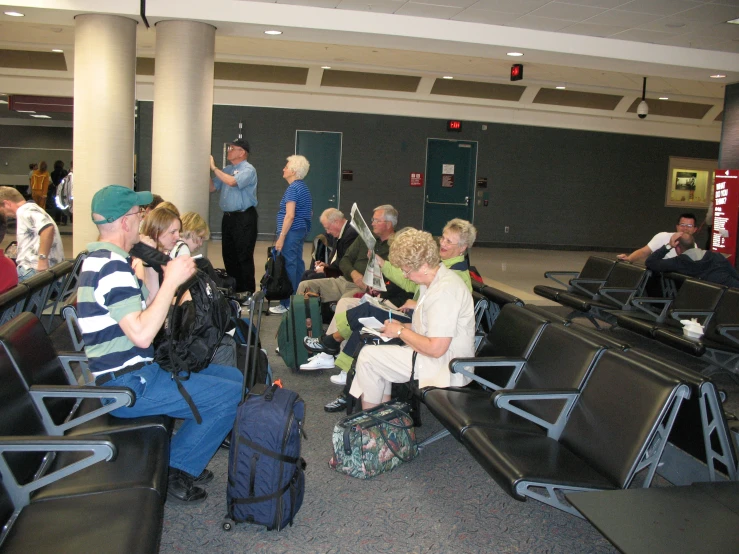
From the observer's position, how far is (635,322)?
562 cm

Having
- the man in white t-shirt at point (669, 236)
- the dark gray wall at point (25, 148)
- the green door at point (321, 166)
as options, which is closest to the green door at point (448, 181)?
the green door at point (321, 166)

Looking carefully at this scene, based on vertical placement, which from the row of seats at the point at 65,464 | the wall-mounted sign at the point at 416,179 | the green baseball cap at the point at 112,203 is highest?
the wall-mounted sign at the point at 416,179

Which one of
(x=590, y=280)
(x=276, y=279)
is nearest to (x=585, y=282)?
(x=590, y=280)

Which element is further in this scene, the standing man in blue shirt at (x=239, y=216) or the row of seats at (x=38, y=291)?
the standing man in blue shirt at (x=239, y=216)

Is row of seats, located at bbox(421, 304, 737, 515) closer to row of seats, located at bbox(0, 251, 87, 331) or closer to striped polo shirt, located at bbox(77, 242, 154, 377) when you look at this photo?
striped polo shirt, located at bbox(77, 242, 154, 377)

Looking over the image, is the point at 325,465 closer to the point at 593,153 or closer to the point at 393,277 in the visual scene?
the point at 393,277

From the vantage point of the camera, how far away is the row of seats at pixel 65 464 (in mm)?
1805

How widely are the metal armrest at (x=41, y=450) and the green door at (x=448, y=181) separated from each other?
12947 millimetres

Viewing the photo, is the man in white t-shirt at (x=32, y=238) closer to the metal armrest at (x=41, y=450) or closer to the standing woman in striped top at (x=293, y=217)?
the standing woman in striped top at (x=293, y=217)

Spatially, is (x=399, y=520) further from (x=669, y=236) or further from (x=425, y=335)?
(x=669, y=236)

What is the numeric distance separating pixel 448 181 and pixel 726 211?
6.92 meters

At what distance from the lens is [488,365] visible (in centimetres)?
324

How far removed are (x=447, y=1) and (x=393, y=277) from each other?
3.49m

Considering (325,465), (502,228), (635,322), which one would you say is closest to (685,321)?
(635,322)
